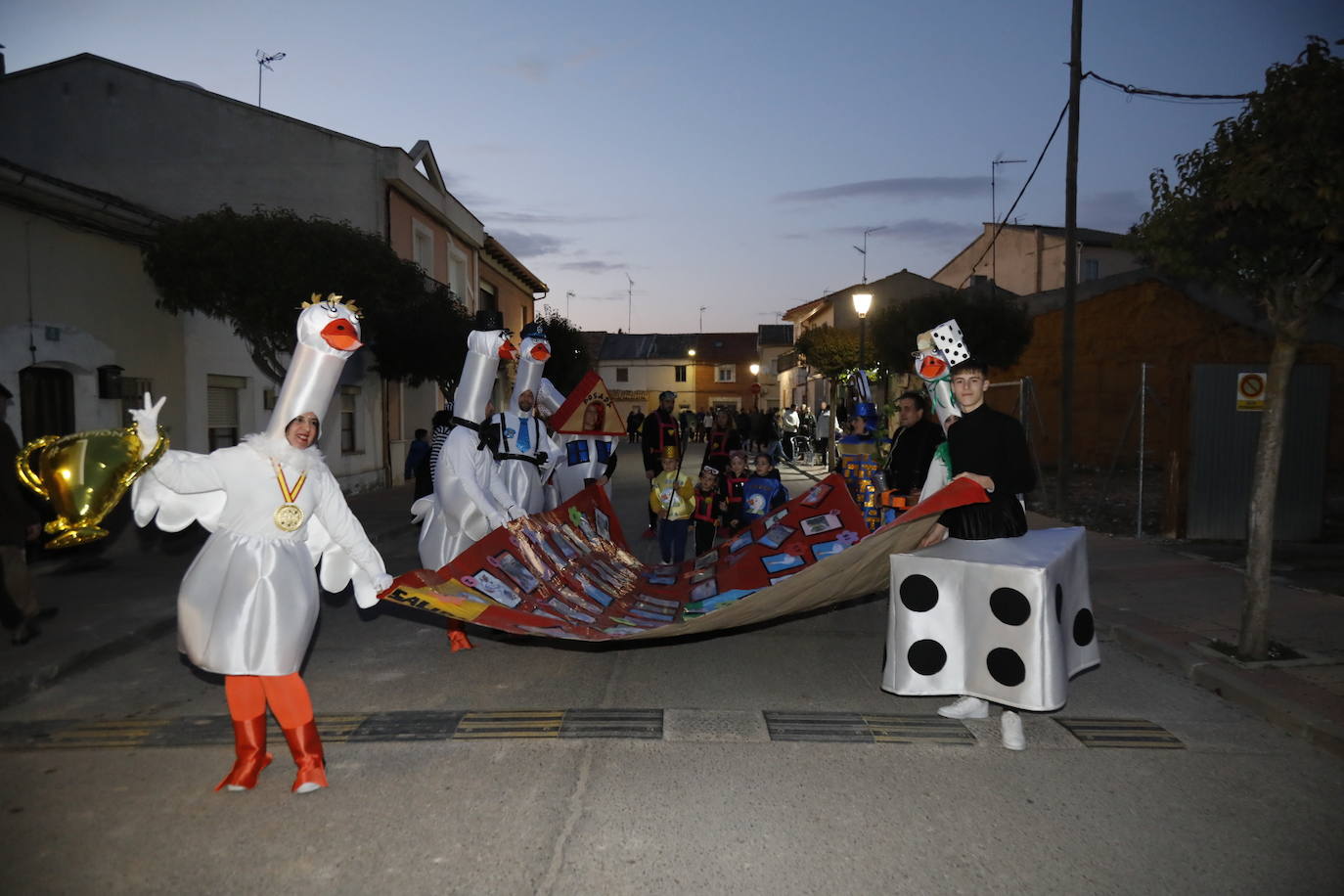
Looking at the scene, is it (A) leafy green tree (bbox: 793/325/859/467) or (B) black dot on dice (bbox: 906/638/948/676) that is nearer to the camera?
(B) black dot on dice (bbox: 906/638/948/676)

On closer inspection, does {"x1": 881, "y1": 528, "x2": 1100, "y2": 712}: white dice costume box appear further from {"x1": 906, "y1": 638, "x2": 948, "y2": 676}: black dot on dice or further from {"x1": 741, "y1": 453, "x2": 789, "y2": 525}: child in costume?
{"x1": 741, "y1": 453, "x2": 789, "y2": 525}: child in costume

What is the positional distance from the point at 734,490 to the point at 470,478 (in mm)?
3476

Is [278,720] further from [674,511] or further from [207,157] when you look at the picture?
[207,157]

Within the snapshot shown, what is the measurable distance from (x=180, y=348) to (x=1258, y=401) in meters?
14.7

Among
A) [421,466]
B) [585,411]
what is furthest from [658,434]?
[421,466]

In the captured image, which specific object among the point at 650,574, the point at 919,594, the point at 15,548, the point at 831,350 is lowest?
the point at 650,574

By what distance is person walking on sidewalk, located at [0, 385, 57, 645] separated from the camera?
21.6ft

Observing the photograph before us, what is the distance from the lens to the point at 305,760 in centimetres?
410

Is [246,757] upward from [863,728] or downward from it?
upward

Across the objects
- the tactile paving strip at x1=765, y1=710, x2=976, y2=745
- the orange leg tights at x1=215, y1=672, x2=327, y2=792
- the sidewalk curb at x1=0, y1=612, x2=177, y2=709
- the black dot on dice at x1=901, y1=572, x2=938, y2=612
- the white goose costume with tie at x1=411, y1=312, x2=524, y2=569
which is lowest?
the sidewalk curb at x1=0, y1=612, x2=177, y2=709

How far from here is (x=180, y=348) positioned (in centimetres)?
1330

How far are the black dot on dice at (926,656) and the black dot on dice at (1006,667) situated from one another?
233 mm

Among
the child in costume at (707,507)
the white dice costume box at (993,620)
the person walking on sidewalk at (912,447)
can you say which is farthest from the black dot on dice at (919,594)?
the child in costume at (707,507)

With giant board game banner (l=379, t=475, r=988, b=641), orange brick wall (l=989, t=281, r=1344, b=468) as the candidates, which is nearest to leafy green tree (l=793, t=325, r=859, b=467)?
orange brick wall (l=989, t=281, r=1344, b=468)
